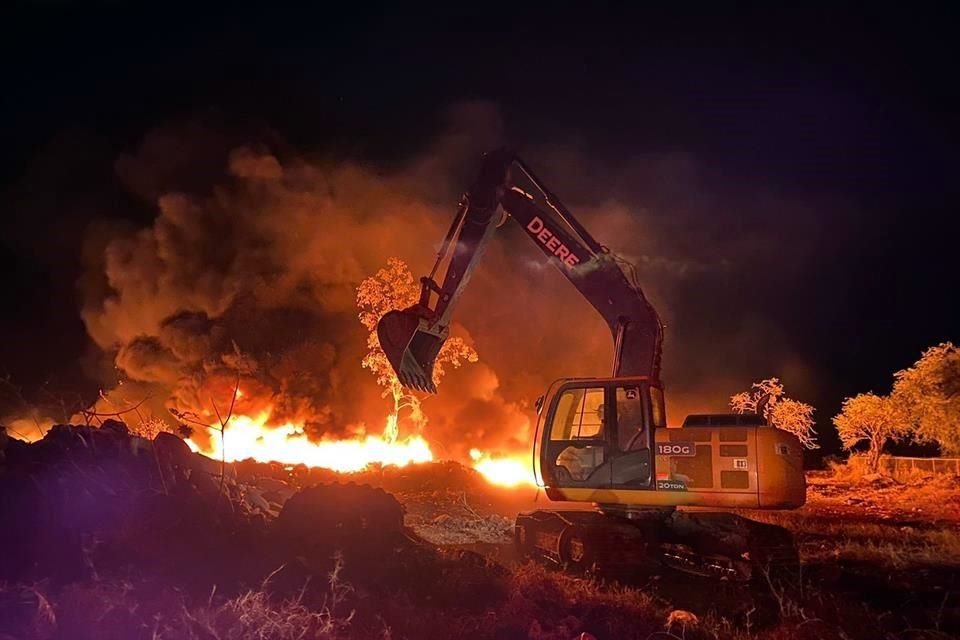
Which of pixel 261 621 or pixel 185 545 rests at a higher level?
pixel 185 545

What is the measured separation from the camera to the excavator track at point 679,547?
10773 mm

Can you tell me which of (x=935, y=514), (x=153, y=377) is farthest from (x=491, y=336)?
(x=935, y=514)

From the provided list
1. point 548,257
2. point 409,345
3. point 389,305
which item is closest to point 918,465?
point 389,305

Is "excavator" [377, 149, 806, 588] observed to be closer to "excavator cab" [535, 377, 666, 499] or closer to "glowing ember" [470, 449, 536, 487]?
"excavator cab" [535, 377, 666, 499]

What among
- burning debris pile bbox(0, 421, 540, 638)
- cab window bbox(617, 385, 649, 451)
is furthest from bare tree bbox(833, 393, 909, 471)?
burning debris pile bbox(0, 421, 540, 638)

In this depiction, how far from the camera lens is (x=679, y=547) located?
1119 cm

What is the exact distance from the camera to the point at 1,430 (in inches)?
379

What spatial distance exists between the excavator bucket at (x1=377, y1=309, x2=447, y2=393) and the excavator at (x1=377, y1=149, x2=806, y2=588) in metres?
0.02

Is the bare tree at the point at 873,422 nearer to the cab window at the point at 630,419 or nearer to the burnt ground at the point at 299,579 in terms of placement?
the burnt ground at the point at 299,579

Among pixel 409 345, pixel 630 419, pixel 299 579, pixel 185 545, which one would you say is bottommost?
pixel 299 579

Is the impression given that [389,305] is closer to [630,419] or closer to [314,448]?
[314,448]

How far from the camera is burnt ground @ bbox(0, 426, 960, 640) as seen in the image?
7324 millimetres

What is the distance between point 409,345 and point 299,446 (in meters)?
20.4

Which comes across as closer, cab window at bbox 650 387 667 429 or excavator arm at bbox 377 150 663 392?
cab window at bbox 650 387 667 429
